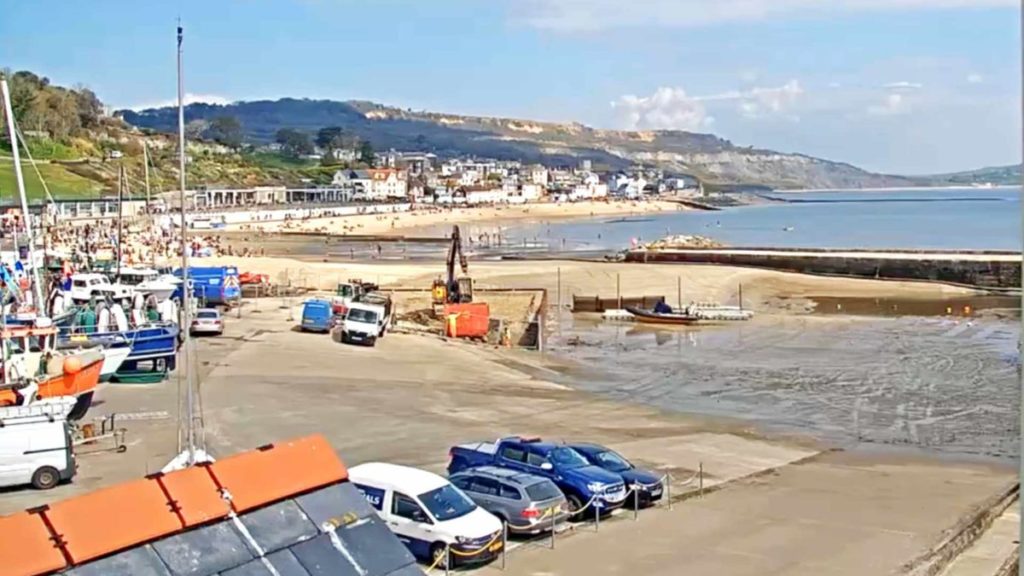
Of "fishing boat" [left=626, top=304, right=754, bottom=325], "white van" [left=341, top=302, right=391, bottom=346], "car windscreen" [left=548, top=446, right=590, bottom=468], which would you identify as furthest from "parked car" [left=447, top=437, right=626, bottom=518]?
"fishing boat" [left=626, top=304, right=754, bottom=325]

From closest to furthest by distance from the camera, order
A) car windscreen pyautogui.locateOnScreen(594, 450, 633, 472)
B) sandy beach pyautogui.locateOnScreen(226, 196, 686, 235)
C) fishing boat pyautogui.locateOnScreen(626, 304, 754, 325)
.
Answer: car windscreen pyautogui.locateOnScreen(594, 450, 633, 472), fishing boat pyautogui.locateOnScreen(626, 304, 754, 325), sandy beach pyautogui.locateOnScreen(226, 196, 686, 235)

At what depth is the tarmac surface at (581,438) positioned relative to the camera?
17.0 metres

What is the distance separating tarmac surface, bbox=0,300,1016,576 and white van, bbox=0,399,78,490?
26 centimetres

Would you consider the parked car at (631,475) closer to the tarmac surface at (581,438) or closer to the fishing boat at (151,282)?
the tarmac surface at (581,438)

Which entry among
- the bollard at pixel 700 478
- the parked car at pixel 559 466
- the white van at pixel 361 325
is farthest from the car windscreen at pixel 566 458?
the white van at pixel 361 325

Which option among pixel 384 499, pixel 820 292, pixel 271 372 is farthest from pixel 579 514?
pixel 820 292

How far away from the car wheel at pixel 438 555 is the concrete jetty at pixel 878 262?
63.8m

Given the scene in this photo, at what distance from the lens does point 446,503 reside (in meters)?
16.0

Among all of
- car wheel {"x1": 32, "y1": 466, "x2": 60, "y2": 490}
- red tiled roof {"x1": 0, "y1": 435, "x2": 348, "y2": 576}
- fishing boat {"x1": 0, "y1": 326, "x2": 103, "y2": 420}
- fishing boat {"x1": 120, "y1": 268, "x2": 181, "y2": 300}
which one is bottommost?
car wheel {"x1": 32, "y1": 466, "x2": 60, "y2": 490}

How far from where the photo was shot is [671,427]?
30250 millimetres

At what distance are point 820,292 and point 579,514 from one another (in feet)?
179

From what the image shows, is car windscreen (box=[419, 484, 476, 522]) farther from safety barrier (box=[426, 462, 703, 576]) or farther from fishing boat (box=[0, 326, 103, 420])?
fishing boat (box=[0, 326, 103, 420])

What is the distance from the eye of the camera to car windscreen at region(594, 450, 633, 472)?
20312 millimetres

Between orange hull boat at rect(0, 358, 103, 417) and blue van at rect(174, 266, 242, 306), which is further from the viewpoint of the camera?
blue van at rect(174, 266, 242, 306)
